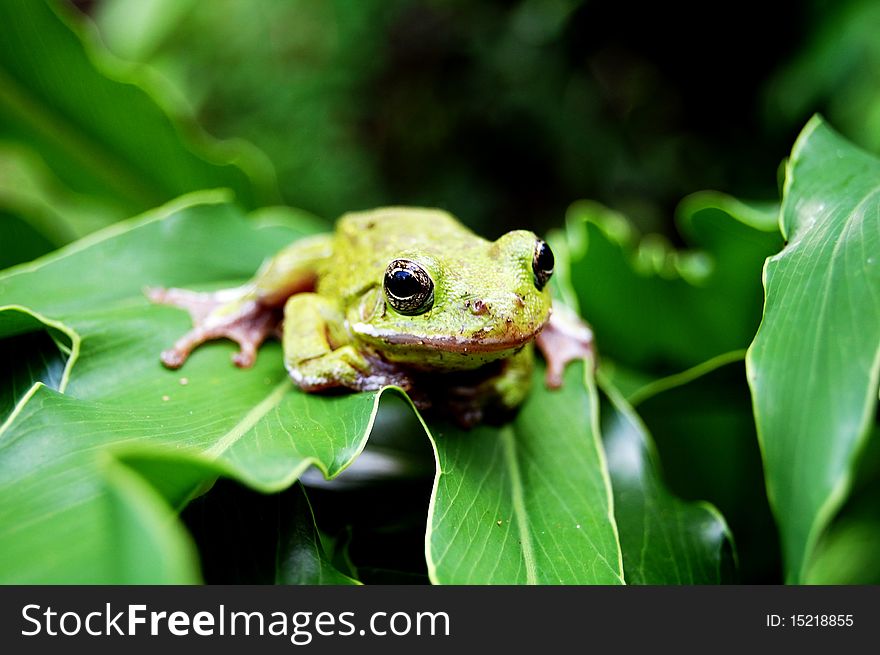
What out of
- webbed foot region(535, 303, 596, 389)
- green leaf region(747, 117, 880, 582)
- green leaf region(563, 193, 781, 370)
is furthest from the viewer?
green leaf region(563, 193, 781, 370)

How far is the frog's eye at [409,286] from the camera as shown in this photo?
1096 mm

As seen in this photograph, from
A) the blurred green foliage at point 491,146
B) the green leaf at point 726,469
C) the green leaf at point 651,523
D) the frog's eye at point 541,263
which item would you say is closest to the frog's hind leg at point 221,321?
the blurred green foliage at point 491,146

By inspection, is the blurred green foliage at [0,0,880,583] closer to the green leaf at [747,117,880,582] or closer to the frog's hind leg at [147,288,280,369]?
the frog's hind leg at [147,288,280,369]

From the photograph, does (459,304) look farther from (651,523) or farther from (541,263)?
(651,523)

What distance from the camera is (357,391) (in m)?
1.19

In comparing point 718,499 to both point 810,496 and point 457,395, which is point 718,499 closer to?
Result: point 457,395

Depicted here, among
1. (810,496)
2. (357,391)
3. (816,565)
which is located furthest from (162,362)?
(816,565)

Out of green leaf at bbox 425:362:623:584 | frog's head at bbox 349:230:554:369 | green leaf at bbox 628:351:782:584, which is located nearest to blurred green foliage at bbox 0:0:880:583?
green leaf at bbox 628:351:782:584

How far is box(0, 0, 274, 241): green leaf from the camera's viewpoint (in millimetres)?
1644

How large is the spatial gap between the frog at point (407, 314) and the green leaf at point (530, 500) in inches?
2.0

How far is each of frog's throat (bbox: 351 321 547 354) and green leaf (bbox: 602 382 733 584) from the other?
11.8 inches

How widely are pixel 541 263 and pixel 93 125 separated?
126 cm

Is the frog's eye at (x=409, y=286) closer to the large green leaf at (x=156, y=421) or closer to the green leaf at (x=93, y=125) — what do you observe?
the large green leaf at (x=156, y=421)

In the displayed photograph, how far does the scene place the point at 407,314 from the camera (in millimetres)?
1128
